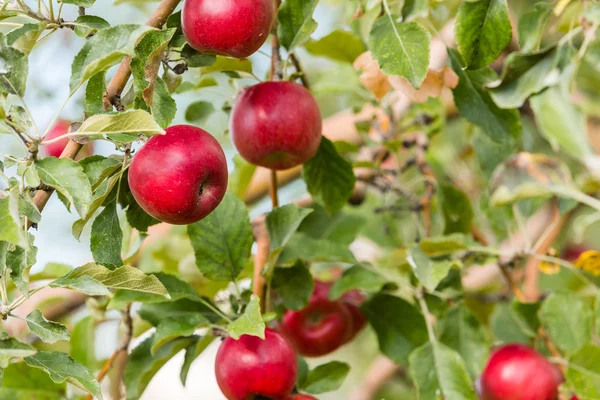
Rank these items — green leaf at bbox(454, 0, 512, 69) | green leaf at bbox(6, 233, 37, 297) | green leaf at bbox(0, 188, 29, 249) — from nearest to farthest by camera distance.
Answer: green leaf at bbox(0, 188, 29, 249) < green leaf at bbox(6, 233, 37, 297) < green leaf at bbox(454, 0, 512, 69)

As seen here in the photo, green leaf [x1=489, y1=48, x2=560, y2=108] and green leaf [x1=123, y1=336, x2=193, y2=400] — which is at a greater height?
green leaf [x1=489, y1=48, x2=560, y2=108]

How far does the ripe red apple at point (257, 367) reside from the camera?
74 centimetres

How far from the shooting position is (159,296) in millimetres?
779

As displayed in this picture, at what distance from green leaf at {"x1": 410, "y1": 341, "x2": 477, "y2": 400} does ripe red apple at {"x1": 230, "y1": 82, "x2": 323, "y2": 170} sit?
306mm

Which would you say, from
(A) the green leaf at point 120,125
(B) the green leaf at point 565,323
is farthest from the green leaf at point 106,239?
(B) the green leaf at point 565,323

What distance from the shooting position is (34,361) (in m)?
0.63

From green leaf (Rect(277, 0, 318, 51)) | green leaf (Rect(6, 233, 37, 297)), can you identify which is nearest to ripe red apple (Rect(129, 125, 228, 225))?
green leaf (Rect(6, 233, 37, 297))

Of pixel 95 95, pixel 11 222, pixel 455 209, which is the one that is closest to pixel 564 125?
pixel 455 209

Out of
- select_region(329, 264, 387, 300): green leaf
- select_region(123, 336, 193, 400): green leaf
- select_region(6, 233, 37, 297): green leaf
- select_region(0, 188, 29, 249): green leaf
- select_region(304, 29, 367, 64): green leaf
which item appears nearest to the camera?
select_region(0, 188, 29, 249): green leaf

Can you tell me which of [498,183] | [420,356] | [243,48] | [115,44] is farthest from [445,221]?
[115,44]

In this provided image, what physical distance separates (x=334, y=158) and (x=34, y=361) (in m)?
0.45

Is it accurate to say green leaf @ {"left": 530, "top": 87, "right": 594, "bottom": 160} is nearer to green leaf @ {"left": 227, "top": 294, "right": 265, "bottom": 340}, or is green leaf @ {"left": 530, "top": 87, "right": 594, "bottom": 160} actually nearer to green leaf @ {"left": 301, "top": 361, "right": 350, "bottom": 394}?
green leaf @ {"left": 301, "top": 361, "right": 350, "bottom": 394}

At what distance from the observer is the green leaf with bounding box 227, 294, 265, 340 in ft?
2.18

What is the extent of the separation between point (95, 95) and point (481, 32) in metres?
0.40
